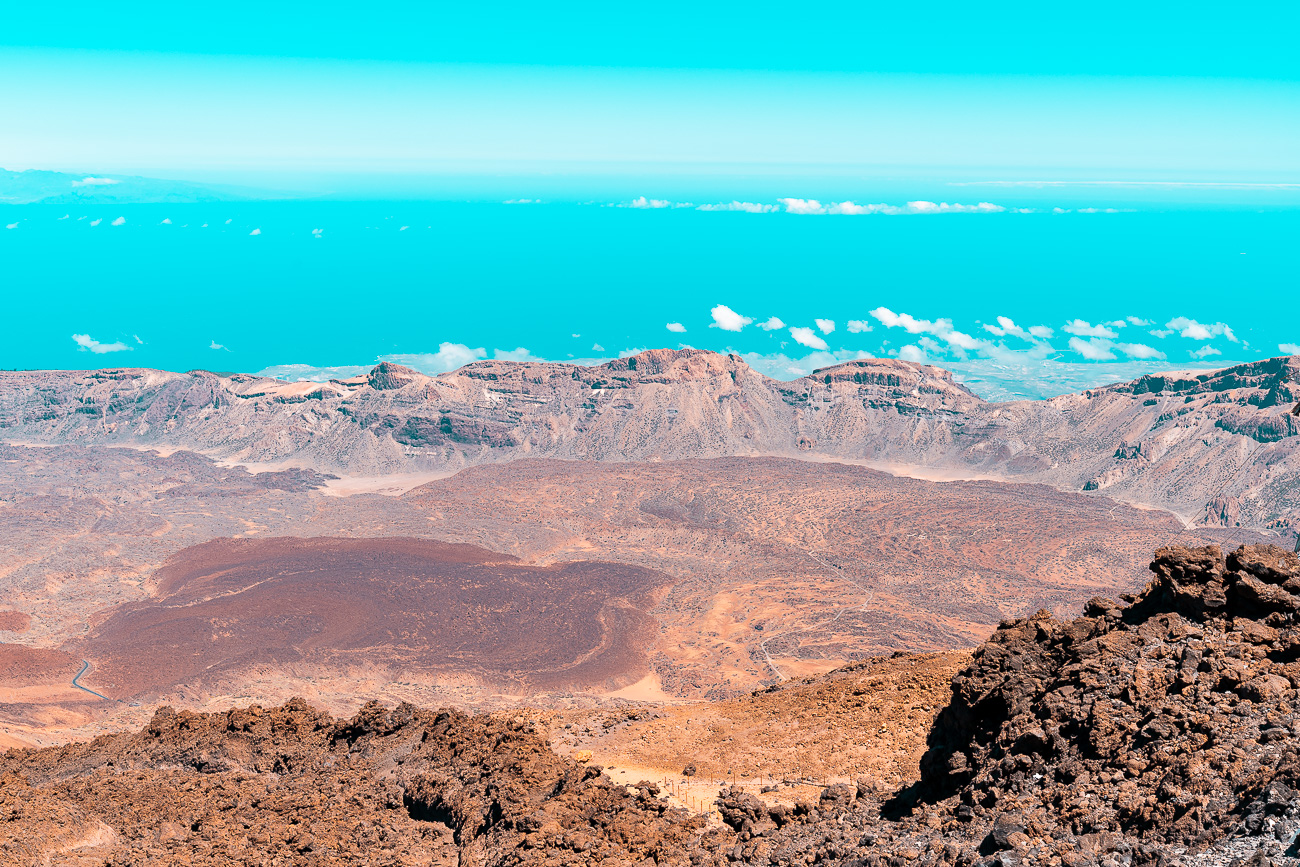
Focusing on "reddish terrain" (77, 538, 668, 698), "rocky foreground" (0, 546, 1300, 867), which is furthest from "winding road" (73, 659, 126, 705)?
"rocky foreground" (0, 546, 1300, 867)

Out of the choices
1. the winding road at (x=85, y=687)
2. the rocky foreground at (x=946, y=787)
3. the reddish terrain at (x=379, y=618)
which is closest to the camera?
the rocky foreground at (x=946, y=787)

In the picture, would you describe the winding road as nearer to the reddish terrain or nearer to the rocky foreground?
the reddish terrain

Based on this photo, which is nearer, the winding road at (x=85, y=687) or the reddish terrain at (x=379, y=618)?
the winding road at (x=85, y=687)

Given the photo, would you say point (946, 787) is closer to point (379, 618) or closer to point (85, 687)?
point (85, 687)

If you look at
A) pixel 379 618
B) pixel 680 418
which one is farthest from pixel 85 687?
pixel 680 418

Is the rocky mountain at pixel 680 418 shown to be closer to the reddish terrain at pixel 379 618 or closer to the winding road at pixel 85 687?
the reddish terrain at pixel 379 618

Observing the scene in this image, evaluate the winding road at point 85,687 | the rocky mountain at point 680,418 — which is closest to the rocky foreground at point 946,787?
the winding road at point 85,687

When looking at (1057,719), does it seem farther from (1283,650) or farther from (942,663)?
(942,663)
